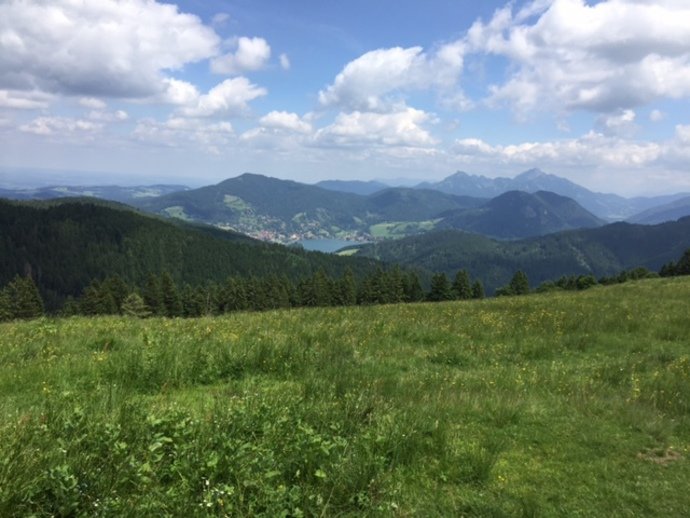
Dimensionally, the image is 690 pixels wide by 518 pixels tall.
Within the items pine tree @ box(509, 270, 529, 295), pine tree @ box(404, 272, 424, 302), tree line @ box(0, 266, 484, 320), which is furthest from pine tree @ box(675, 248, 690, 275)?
pine tree @ box(404, 272, 424, 302)

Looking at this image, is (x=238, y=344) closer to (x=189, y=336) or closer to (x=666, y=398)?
(x=189, y=336)

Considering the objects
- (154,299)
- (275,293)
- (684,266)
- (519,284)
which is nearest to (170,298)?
(154,299)

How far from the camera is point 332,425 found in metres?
6.50

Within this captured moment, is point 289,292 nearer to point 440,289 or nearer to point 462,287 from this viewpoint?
Answer: point 440,289

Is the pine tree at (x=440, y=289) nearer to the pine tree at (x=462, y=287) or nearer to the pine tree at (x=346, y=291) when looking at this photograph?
the pine tree at (x=462, y=287)

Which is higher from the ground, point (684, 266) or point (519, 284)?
point (684, 266)

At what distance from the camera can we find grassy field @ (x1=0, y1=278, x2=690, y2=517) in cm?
467

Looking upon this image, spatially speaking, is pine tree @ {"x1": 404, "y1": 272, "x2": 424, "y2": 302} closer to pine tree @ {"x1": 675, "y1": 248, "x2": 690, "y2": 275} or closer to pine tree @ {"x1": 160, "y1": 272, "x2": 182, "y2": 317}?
pine tree @ {"x1": 675, "y1": 248, "x2": 690, "y2": 275}

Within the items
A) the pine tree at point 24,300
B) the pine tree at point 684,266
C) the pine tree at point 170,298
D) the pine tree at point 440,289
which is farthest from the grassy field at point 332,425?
the pine tree at point 684,266

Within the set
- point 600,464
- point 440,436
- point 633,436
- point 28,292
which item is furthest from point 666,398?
point 28,292

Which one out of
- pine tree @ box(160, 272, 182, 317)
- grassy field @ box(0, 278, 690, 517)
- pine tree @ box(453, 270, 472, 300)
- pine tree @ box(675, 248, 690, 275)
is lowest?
pine tree @ box(160, 272, 182, 317)

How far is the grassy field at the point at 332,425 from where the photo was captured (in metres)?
4.67

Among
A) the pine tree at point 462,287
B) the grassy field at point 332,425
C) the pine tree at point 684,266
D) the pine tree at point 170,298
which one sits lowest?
the pine tree at point 170,298

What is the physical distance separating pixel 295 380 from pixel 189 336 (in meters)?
4.26
